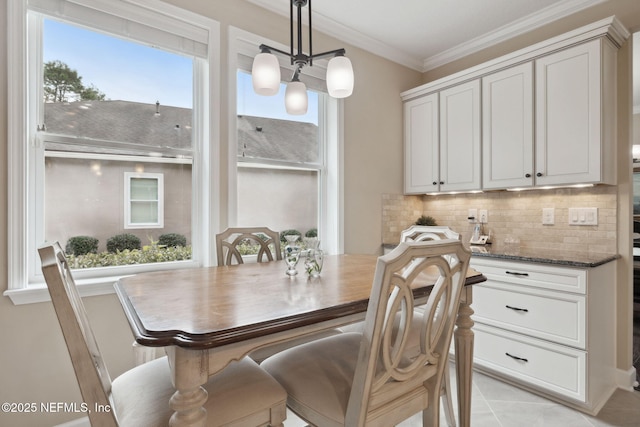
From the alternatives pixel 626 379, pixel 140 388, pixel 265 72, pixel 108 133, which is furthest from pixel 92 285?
pixel 626 379

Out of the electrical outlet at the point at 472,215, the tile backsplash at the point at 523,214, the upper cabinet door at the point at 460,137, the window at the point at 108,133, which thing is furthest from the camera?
the electrical outlet at the point at 472,215

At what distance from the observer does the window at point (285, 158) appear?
8.34 feet

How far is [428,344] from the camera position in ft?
3.93

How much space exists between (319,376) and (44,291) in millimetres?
1519

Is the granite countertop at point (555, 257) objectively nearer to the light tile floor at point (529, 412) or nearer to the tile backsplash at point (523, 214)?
the tile backsplash at point (523, 214)

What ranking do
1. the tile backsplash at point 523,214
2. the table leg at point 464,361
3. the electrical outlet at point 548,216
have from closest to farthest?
the table leg at point 464,361 → the tile backsplash at point 523,214 → the electrical outlet at point 548,216

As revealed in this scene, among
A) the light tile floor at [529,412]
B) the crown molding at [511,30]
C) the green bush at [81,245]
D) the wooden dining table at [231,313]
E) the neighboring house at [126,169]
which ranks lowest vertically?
the light tile floor at [529,412]

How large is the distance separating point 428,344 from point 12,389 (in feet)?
6.58

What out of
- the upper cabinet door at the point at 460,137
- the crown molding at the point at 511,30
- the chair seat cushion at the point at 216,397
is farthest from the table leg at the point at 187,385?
the crown molding at the point at 511,30

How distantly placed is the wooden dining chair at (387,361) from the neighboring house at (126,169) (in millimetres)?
1351

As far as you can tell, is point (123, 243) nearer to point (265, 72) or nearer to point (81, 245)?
point (81, 245)

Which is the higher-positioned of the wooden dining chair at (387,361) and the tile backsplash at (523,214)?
the tile backsplash at (523,214)

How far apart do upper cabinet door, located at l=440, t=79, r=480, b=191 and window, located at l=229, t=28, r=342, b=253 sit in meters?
0.99

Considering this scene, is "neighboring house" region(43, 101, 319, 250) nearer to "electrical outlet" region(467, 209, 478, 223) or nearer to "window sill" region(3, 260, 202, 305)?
"window sill" region(3, 260, 202, 305)
